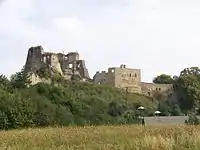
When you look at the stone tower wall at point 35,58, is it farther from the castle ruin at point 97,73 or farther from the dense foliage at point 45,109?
the dense foliage at point 45,109

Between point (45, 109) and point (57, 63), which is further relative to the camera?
point (57, 63)

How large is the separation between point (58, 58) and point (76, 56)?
4616mm

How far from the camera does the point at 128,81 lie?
112 metres

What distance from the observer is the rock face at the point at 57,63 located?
106 metres

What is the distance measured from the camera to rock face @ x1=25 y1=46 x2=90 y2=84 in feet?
349

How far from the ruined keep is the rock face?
15.6 ft

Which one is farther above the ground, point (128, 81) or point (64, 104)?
point (128, 81)

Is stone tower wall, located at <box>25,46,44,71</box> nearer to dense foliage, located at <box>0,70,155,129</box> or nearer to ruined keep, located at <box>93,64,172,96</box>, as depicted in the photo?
ruined keep, located at <box>93,64,172,96</box>

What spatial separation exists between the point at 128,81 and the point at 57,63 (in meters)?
16.5

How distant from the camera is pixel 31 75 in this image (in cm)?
8544

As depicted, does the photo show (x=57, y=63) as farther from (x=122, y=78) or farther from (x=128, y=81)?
(x=128, y=81)

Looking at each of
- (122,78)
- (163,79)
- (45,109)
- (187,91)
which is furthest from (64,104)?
(163,79)

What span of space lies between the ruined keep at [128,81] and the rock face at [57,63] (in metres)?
4.76

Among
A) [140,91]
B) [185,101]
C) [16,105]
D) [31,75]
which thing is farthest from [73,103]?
[140,91]
